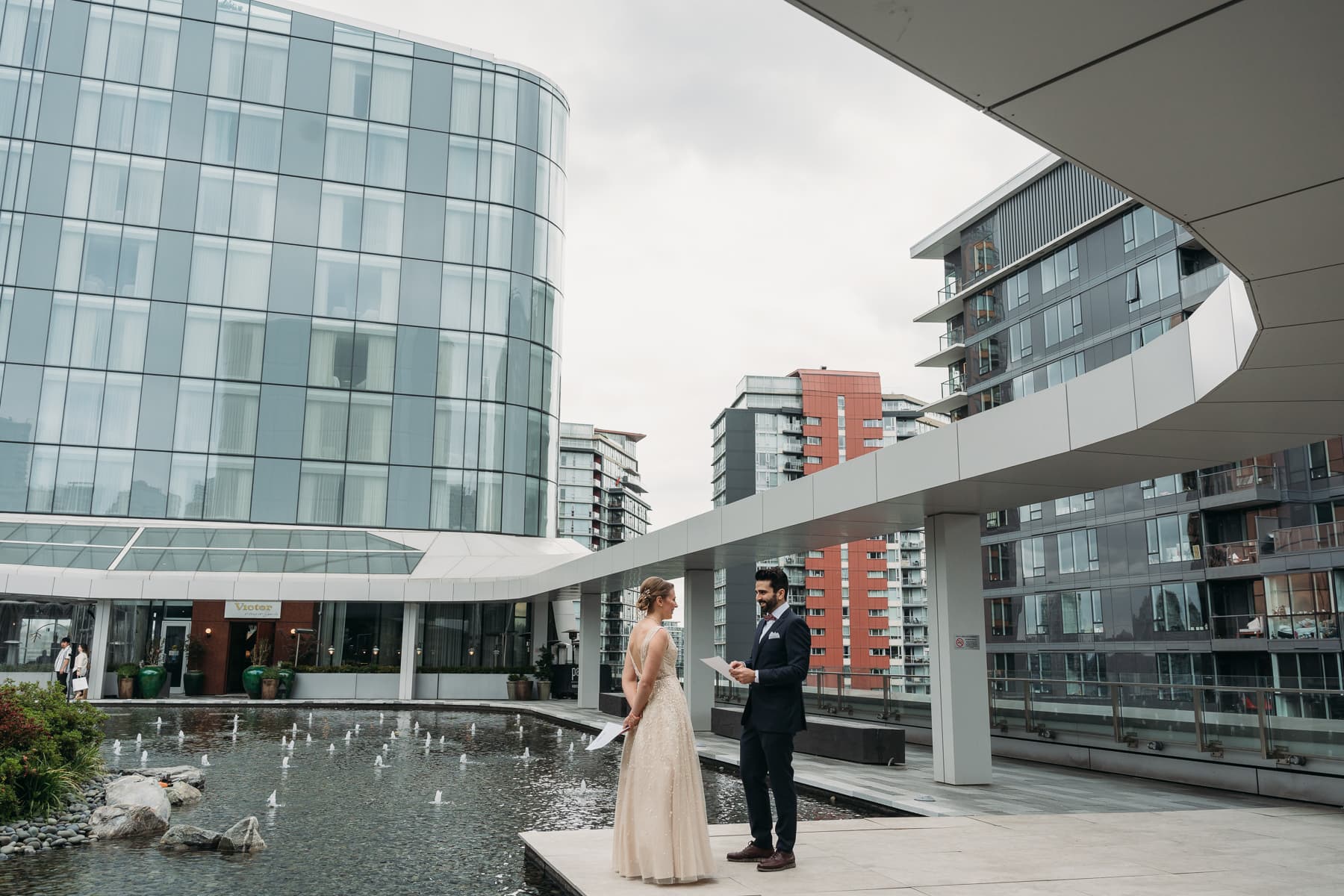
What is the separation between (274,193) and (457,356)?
10495 mm

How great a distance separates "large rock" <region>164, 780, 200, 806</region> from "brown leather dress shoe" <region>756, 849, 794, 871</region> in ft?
23.3

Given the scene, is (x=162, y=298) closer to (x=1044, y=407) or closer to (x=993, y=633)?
(x=1044, y=407)

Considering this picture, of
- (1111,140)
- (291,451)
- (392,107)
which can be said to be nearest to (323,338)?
(291,451)

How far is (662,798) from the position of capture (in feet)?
20.1

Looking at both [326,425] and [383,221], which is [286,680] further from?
[383,221]

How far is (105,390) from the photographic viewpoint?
39.1m

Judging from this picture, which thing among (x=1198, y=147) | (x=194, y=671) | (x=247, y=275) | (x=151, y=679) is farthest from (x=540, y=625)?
(x=1198, y=147)

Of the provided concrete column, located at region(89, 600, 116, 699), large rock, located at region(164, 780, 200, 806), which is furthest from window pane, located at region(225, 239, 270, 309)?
large rock, located at region(164, 780, 200, 806)

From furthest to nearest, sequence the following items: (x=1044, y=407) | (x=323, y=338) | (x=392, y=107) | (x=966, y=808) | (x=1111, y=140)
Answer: (x=392, y=107), (x=323, y=338), (x=966, y=808), (x=1044, y=407), (x=1111, y=140)

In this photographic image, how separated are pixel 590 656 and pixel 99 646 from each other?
15505mm

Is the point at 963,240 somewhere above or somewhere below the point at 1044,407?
above

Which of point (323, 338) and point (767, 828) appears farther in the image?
point (323, 338)

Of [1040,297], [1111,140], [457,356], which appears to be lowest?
[1111,140]

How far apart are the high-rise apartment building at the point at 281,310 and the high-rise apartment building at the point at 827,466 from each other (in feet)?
191
